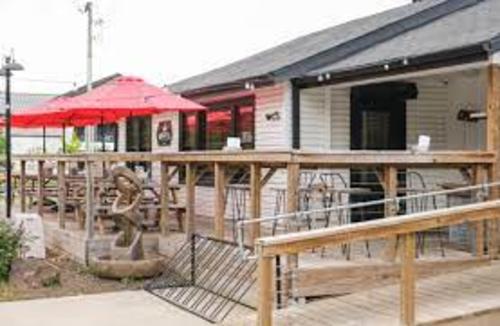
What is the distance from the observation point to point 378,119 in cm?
1250

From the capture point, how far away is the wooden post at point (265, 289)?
18.3 ft

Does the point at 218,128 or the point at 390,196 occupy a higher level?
the point at 218,128

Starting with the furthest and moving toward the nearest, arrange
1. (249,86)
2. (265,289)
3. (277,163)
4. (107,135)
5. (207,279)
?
(107,135) < (249,86) < (207,279) < (277,163) < (265,289)

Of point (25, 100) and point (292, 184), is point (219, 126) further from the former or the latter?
point (25, 100)

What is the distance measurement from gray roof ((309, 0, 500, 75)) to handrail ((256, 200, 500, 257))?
2.65 m

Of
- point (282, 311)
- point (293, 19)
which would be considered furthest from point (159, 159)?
point (293, 19)

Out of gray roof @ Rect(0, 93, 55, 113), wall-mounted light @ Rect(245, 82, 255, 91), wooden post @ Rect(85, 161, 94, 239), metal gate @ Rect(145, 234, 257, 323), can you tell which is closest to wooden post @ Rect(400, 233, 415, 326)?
metal gate @ Rect(145, 234, 257, 323)

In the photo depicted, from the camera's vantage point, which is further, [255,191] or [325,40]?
[325,40]

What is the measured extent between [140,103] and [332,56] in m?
3.28

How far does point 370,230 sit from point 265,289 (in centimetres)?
95

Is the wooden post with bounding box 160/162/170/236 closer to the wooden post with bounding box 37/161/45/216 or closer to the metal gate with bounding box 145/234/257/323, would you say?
the metal gate with bounding box 145/234/257/323

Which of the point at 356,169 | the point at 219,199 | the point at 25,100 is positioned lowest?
the point at 219,199

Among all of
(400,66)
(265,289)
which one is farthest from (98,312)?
(400,66)

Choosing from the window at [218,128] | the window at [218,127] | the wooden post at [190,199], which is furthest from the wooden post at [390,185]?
the window at [218,127]
